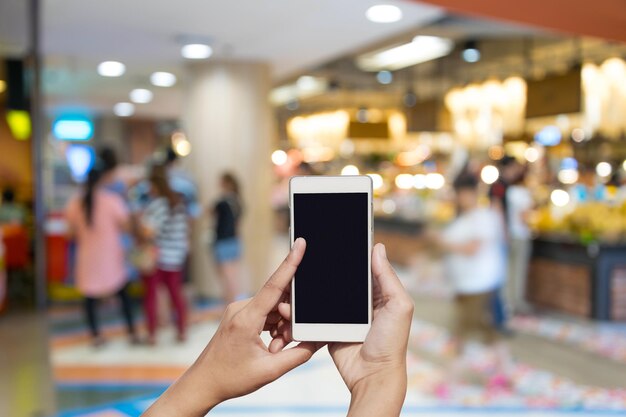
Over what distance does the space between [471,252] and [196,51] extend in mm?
4001

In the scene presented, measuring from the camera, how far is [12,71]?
→ 5473 mm

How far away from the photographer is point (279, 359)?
801 mm

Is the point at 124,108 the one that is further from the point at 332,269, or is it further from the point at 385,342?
the point at 385,342

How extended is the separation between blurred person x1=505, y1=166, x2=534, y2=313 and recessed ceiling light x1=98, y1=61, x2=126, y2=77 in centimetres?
495

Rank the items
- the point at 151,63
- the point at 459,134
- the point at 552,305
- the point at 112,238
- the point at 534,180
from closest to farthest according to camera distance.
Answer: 1. the point at 112,238
2. the point at 552,305
3. the point at 151,63
4. the point at 459,134
5. the point at 534,180

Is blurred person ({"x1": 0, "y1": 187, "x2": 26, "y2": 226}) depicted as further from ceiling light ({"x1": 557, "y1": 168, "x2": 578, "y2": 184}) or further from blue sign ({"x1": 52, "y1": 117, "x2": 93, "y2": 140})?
ceiling light ({"x1": 557, "y1": 168, "x2": 578, "y2": 184})

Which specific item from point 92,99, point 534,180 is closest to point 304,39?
point 534,180

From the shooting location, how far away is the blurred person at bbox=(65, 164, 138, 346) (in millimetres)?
5148

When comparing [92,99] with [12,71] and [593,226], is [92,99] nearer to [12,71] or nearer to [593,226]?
[12,71]

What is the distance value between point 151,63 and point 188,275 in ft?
8.53

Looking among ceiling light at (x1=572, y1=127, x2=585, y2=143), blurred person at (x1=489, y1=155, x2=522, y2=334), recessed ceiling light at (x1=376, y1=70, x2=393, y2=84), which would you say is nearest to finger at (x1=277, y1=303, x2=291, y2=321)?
blurred person at (x1=489, y1=155, x2=522, y2=334)

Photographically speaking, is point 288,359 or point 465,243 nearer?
point 288,359

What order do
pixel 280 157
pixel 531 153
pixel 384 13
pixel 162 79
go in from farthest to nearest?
1. pixel 280 157
2. pixel 531 153
3. pixel 162 79
4. pixel 384 13

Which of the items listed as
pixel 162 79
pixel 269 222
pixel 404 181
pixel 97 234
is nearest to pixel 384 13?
pixel 97 234
